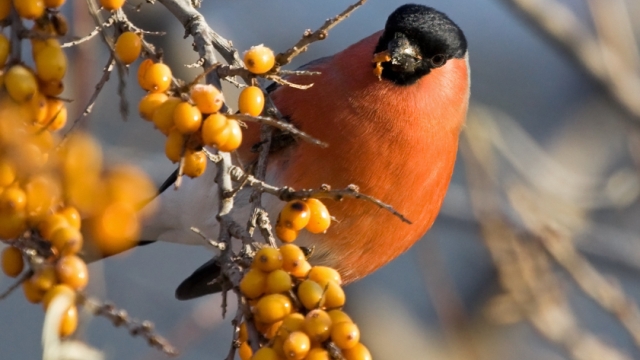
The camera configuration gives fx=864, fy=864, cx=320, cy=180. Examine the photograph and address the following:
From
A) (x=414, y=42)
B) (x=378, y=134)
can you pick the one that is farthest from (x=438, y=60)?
(x=378, y=134)

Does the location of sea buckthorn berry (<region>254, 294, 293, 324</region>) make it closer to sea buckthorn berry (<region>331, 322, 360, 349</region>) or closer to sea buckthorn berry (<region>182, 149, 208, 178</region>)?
sea buckthorn berry (<region>331, 322, 360, 349</region>)

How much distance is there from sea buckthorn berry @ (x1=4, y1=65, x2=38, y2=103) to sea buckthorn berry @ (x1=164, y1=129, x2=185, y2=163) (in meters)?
0.19

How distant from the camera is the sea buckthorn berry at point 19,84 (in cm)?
115

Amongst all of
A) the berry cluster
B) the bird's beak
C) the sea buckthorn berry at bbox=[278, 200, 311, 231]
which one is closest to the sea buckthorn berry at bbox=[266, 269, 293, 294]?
the sea buckthorn berry at bbox=[278, 200, 311, 231]

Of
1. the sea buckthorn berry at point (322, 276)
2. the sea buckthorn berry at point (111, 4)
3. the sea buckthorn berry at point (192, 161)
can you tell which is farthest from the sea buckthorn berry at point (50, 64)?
the sea buckthorn berry at point (322, 276)

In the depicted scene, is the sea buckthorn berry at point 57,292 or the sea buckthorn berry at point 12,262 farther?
the sea buckthorn berry at point 12,262

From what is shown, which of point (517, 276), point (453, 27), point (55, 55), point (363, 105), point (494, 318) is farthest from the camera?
point (494, 318)

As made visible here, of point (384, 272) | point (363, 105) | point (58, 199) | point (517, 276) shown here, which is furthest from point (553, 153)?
point (58, 199)

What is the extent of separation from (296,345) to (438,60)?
1570mm

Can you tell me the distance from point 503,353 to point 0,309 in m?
2.98

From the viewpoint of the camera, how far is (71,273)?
3.52 feet

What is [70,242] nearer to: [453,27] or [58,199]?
[58,199]

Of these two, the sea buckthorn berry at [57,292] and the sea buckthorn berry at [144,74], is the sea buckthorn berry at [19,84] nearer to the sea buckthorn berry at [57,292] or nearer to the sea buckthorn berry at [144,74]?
the sea buckthorn berry at [144,74]

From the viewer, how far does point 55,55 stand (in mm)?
1194
